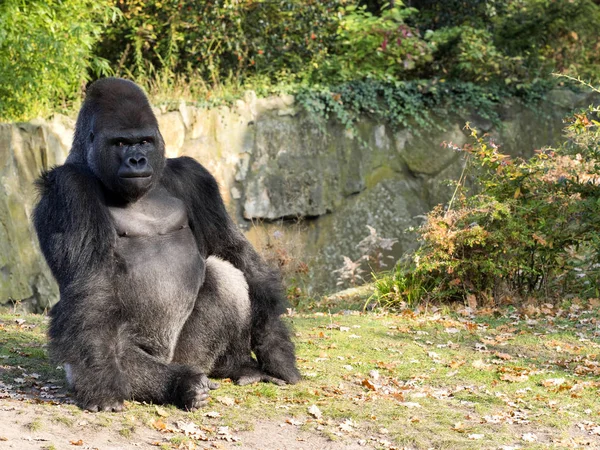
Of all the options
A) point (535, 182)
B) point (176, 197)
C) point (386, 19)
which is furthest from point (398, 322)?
point (386, 19)

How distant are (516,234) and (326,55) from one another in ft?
17.9

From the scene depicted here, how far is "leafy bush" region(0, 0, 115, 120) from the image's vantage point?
8.86 metres

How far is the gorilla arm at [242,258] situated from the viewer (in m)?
4.64

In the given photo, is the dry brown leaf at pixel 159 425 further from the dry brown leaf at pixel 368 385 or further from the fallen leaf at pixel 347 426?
the dry brown leaf at pixel 368 385

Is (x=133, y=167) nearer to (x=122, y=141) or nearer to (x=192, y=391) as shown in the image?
(x=122, y=141)

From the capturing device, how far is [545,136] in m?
11.5

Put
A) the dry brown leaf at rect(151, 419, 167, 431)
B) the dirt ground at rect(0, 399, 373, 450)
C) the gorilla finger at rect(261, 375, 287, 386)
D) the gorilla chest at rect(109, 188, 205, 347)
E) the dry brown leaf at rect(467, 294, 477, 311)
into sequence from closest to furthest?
the dirt ground at rect(0, 399, 373, 450) < the dry brown leaf at rect(151, 419, 167, 431) < the gorilla chest at rect(109, 188, 205, 347) < the gorilla finger at rect(261, 375, 287, 386) < the dry brown leaf at rect(467, 294, 477, 311)

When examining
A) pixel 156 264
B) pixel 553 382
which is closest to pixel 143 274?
pixel 156 264

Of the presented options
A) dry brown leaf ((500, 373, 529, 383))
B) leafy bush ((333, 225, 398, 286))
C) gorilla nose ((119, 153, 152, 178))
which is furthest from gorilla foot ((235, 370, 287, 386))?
leafy bush ((333, 225, 398, 286))

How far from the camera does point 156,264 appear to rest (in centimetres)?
432

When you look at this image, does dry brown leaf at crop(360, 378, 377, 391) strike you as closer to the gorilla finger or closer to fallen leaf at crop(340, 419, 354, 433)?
the gorilla finger

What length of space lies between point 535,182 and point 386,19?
533 centimetres

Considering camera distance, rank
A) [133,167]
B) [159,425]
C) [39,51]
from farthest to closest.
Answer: [39,51] < [133,167] < [159,425]

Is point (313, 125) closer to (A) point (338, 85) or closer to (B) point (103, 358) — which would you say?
(A) point (338, 85)
